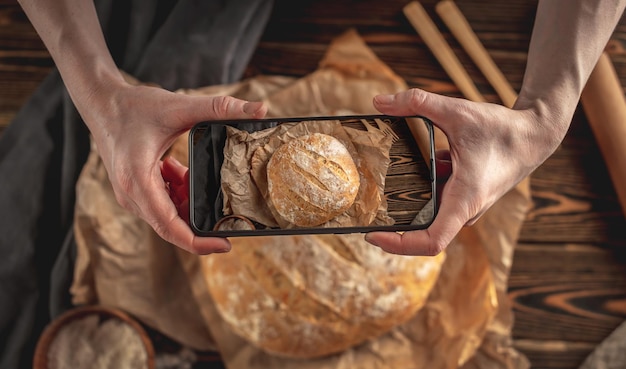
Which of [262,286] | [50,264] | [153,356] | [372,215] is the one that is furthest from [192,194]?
[50,264]

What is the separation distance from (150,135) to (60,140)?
61 cm

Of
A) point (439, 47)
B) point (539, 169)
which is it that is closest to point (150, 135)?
point (439, 47)

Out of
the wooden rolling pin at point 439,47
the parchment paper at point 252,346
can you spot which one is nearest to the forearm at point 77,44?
the parchment paper at point 252,346

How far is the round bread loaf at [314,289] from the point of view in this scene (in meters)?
1.01

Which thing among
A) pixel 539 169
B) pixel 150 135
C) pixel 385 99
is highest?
pixel 385 99

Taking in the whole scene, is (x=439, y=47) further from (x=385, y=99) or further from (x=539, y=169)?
(x=385, y=99)

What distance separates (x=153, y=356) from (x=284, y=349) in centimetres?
26

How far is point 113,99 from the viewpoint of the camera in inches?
30.0

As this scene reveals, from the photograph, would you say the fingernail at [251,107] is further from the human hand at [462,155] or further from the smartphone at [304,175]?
the human hand at [462,155]

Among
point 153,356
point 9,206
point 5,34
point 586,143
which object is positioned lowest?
point 153,356

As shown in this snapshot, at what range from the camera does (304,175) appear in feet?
2.29

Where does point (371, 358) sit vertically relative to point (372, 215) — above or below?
below

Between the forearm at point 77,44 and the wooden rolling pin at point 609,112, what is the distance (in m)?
1.00

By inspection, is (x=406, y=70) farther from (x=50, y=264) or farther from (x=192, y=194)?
(x=50, y=264)
